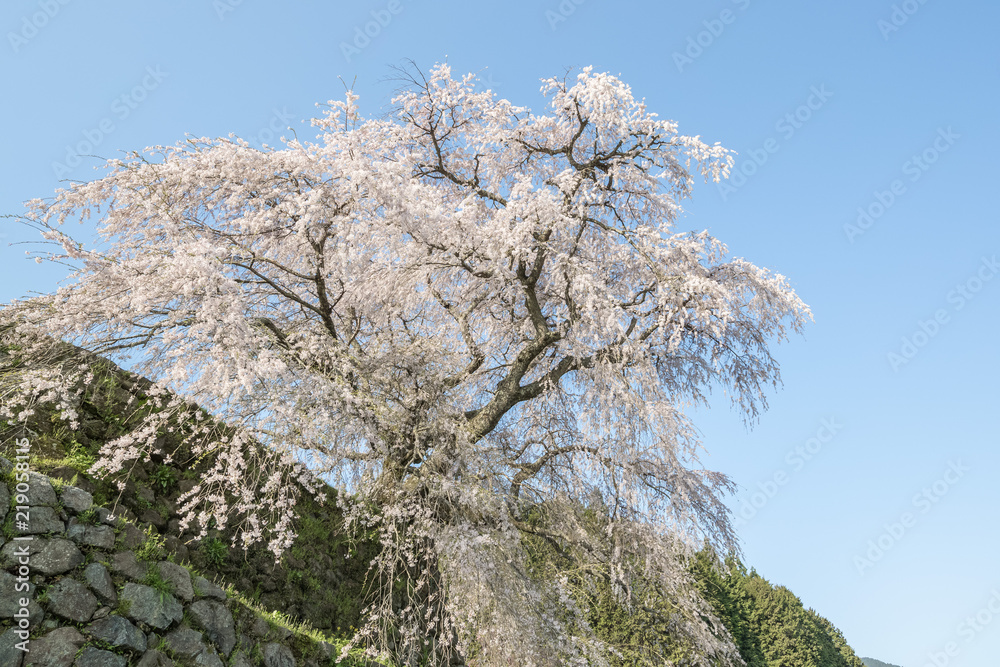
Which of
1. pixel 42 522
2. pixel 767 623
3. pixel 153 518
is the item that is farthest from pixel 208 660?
pixel 767 623

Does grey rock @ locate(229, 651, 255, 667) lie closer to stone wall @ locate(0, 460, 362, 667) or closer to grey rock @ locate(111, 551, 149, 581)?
stone wall @ locate(0, 460, 362, 667)

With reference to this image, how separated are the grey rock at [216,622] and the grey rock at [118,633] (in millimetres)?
536

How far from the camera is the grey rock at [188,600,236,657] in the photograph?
5.44 metres

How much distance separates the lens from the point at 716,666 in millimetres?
8000

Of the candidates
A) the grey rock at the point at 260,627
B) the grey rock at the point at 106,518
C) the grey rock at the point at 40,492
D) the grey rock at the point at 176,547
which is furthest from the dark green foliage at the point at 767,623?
the grey rock at the point at 40,492

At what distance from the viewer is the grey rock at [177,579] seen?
539 centimetres

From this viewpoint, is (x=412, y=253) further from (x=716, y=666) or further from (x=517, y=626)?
(x=716, y=666)

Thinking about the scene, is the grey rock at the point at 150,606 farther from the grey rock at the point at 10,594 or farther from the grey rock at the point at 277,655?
the grey rock at the point at 277,655

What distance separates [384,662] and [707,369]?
225 inches

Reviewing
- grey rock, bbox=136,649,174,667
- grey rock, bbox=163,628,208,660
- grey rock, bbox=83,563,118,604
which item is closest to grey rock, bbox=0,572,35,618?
grey rock, bbox=83,563,118,604

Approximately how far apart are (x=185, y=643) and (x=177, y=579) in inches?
21.0

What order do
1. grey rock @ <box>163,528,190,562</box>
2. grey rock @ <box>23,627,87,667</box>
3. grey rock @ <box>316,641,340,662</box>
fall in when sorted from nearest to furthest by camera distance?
grey rock @ <box>23,627,87,667</box> → grey rock @ <box>316,641,340,662</box> → grey rock @ <box>163,528,190,562</box>

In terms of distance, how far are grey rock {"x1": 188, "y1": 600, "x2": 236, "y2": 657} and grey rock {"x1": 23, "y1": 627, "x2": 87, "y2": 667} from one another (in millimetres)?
917

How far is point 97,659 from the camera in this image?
184 inches
